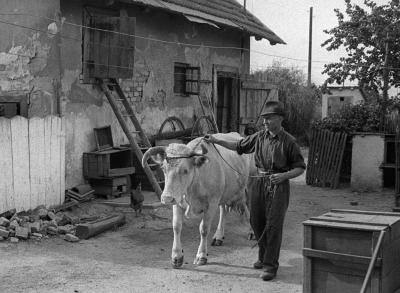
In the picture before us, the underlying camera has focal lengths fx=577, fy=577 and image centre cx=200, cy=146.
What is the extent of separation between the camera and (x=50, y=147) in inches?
410

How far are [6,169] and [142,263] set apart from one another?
10.5ft

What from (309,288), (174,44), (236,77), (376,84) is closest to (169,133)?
(174,44)

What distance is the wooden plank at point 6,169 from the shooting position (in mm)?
9383

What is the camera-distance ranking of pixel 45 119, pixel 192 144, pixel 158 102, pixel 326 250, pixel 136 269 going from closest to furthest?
pixel 326 250 → pixel 136 269 → pixel 192 144 → pixel 45 119 → pixel 158 102

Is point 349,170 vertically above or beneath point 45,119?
beneath

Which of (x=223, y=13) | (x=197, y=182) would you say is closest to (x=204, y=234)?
(x=197, y=182)

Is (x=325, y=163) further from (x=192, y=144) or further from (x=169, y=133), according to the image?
(x=192, y=144)

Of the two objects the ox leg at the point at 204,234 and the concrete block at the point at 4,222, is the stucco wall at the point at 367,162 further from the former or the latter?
the concrete block at the point at 4,222

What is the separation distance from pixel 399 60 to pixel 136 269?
10900 mm

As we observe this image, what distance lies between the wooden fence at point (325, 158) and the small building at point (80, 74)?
3086 millimetres

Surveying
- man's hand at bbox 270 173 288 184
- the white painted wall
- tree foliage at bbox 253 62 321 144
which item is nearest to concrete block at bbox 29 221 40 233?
man's hand at bbox 270 173 288 184

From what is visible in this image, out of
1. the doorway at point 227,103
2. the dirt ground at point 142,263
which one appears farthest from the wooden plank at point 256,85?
the dirt ground at point 142,263

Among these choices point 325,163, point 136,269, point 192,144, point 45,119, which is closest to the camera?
point 136,269

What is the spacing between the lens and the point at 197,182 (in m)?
7.77
